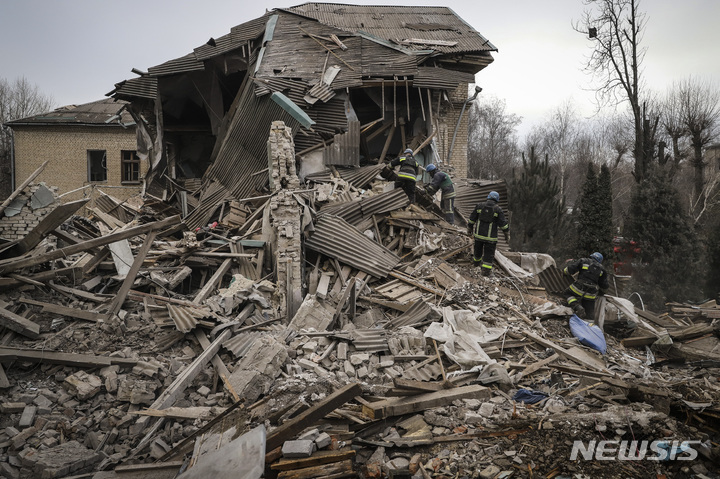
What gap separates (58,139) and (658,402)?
26.6 m

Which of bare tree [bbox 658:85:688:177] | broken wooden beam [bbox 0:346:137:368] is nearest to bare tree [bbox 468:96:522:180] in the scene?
bare tree [bbox 658:85:688:177]

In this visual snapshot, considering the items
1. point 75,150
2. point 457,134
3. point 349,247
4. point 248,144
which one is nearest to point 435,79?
point 457,134

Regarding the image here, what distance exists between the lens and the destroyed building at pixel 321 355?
15.3 ft

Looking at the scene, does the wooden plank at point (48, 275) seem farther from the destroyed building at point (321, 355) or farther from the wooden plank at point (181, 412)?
the wooden plank at point (181, 412)

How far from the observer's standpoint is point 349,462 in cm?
450

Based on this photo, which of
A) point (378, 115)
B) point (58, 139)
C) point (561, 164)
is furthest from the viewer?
point (561, 164)

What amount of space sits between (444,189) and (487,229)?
2.44 meters

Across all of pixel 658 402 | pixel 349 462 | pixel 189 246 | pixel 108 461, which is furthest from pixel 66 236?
pixel 658 402

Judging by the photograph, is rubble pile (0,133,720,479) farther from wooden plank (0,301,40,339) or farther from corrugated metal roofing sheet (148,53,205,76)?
corrugated metal roofing sheet (148,53,205,76)

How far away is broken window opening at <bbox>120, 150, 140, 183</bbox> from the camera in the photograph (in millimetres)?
23891

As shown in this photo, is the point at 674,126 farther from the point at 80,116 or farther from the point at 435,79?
the point at 80,116

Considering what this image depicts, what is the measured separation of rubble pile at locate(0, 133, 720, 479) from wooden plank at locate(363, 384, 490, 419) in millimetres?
22

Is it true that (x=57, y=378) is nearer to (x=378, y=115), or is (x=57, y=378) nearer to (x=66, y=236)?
(x=66, y=236)

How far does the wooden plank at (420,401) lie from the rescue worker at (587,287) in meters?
4.19
